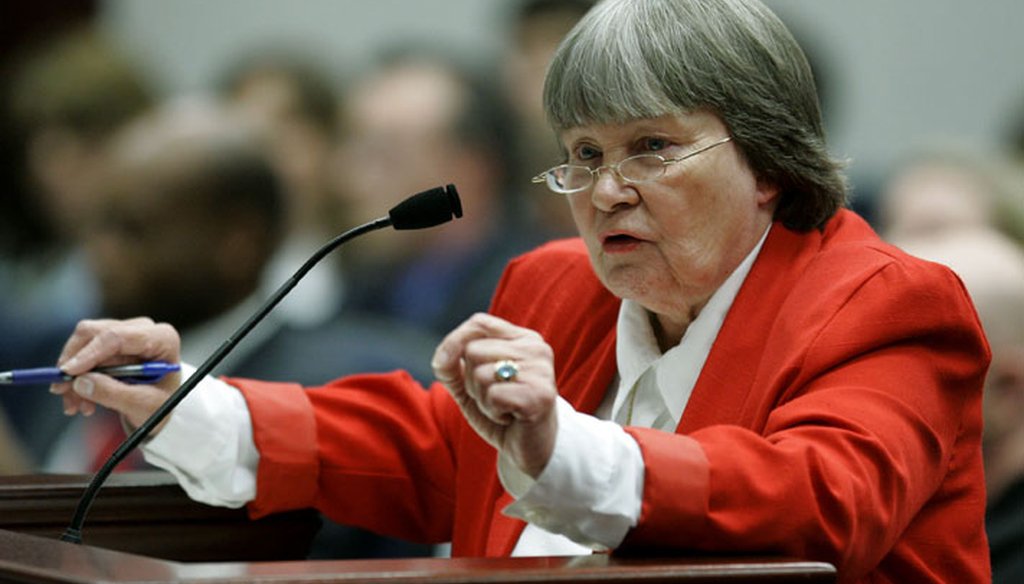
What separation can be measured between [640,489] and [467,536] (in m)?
0.71

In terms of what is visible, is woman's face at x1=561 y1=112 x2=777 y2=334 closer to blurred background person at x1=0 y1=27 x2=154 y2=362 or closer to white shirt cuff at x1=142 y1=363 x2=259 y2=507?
white shirt cuff at x1=142 y1=363 x2=259 y2=507

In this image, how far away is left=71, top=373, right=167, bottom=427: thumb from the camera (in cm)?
244

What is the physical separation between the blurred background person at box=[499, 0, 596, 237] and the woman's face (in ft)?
7.16

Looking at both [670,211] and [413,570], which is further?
[670,211]

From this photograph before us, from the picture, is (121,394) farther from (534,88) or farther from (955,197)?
(534,88)

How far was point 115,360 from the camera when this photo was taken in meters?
2.48

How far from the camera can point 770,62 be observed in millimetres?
2271

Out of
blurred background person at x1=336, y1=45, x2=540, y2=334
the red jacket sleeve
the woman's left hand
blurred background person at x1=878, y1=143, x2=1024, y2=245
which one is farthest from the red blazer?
blurred background person at x1=336, y1=45, x2=540, y2=334

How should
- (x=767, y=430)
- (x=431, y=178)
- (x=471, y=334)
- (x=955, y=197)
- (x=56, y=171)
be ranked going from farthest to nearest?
(x=56, y=171) → (x=431, y=178) → (x=955, y=197) → (x=767, y=430) → (x=471, y=334)

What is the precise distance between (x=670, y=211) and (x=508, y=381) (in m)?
0.53

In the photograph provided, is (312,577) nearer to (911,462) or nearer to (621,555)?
(621,555)

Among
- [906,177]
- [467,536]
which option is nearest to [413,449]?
[467,536]

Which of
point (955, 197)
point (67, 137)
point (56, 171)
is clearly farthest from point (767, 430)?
point (56, 171)

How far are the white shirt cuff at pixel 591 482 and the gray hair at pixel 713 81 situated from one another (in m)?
0.50
